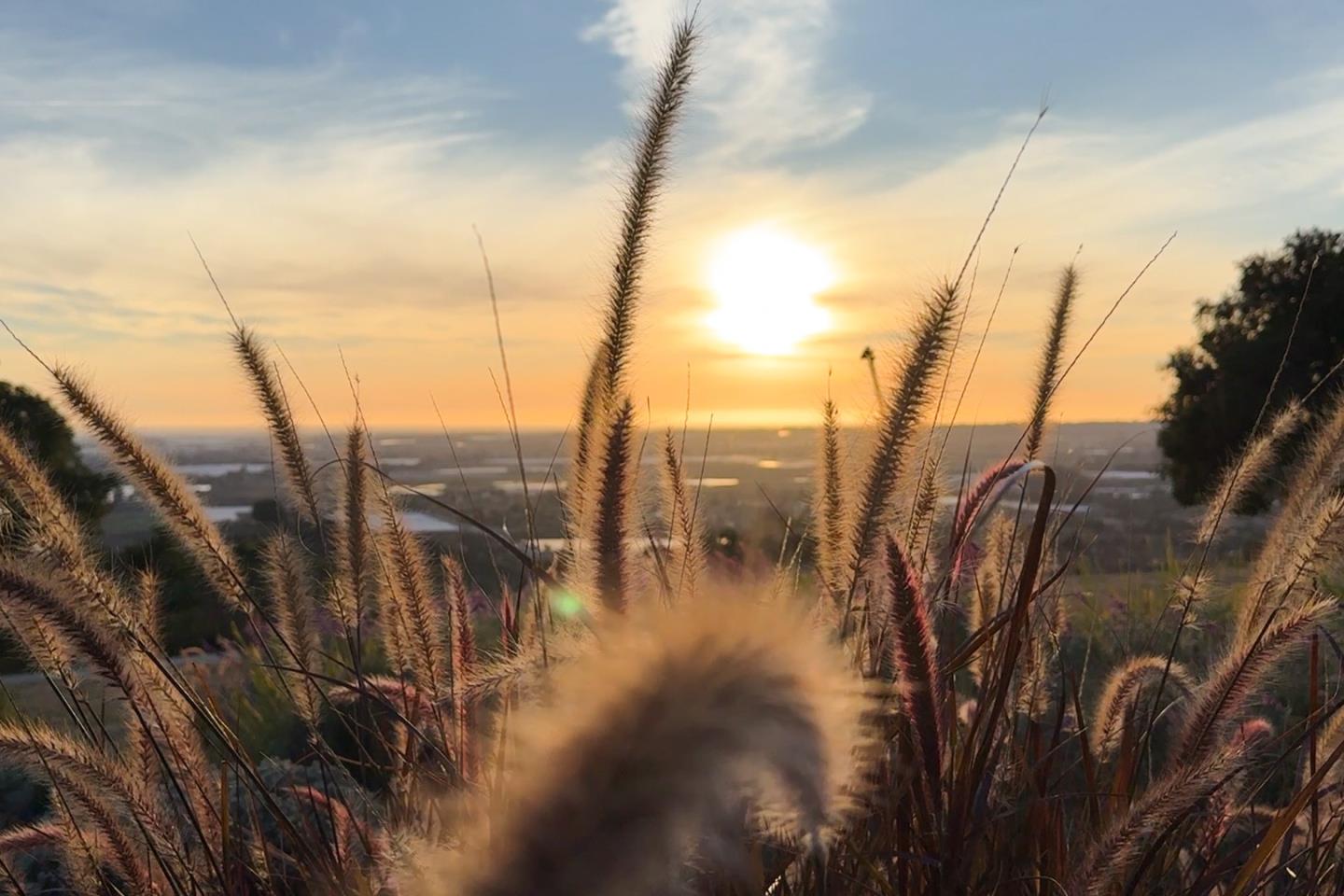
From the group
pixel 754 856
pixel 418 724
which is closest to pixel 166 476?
pixel 418 724

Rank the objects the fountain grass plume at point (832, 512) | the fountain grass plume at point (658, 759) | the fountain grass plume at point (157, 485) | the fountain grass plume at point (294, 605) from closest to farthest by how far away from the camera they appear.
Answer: the fountain grass plume at point (658, 759) → the fountain grass plume at point (832, 512) → the fountain grass plume at point (157, 485) → the fountain grass plume at point (294, 605)

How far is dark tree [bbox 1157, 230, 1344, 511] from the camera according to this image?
22.1 m

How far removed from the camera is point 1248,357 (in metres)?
22.5

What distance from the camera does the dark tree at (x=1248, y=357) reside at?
2206 centimetres

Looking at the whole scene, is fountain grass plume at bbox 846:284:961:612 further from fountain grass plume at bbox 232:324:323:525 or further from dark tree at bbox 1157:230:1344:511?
dark tree at bbox 1157:230:1344:511

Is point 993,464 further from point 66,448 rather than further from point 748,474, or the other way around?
point 66,448

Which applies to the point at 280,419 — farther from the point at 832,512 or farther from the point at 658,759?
the point at 658,759

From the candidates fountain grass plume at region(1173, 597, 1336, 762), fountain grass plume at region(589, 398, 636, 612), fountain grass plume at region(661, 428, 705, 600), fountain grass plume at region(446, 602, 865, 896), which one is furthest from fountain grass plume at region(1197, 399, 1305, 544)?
fountain grass plume at region(446, 602, 865, 896)

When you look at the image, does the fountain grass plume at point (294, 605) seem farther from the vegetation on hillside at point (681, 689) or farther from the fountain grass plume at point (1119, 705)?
the fountain grass plume at point (1119, 705)

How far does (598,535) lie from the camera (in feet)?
5.92

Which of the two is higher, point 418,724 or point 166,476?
point 166,476

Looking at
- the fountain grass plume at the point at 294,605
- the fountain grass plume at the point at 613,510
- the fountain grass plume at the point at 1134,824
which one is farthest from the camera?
the fountain grass plume at the point at 294,605

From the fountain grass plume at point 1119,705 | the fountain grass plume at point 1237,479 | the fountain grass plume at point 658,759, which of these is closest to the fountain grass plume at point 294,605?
the fountain grass plume at point 1119,705

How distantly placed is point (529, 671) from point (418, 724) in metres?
1.14
